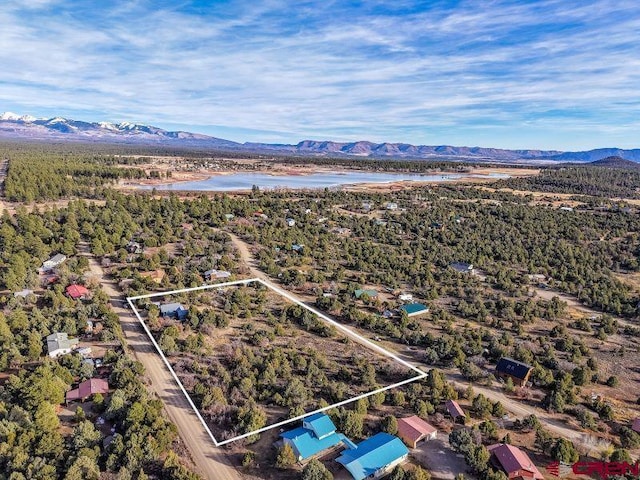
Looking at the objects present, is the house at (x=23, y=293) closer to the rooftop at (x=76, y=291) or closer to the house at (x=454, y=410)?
the rooftop at (x=76, y=291)

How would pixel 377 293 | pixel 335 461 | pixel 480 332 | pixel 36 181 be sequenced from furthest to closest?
1. pixel 36 181
2. pixel 377 293
3. pixel 480 332
4. pixel 335 461

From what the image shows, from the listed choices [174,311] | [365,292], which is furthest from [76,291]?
[365,292]

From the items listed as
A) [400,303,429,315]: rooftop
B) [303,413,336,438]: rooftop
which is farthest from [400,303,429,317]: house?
[303,413,336,438]: rooftop

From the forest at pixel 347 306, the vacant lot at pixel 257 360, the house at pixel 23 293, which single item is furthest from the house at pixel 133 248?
the vacant lot at pixel 257 360

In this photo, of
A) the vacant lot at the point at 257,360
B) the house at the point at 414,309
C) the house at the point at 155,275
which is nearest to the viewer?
the vacant lot at the point at 257,360

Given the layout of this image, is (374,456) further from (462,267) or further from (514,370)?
(462,267)

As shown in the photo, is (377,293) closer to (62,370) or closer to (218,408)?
(218,408)

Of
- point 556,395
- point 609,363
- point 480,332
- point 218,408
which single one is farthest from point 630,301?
point 218,408
